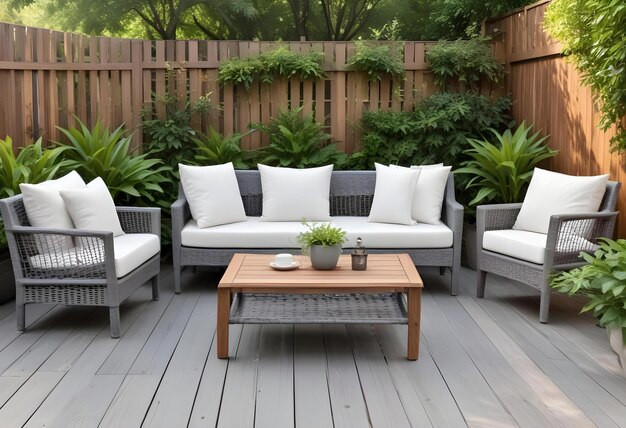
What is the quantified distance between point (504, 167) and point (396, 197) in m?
1.06

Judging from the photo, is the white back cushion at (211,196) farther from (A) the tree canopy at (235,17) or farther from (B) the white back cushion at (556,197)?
(A) the tree canopy at (235,17)

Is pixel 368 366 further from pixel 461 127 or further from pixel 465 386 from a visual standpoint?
pixel 461 127

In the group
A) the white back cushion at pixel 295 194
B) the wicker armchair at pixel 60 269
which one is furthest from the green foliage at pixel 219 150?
the wicker armchair at pixel 60 269

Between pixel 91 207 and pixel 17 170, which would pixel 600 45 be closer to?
pixel 91 207

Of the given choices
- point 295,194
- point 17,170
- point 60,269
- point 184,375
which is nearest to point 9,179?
point 17,170

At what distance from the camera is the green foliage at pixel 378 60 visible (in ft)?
22.2

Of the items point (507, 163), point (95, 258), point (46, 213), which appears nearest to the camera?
point (95, 258)

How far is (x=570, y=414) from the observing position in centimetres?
316

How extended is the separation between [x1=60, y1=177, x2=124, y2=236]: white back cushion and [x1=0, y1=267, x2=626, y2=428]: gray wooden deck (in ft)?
2.00

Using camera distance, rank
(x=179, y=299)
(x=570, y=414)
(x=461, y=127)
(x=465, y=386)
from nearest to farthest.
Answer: (x=570, y=414), (x=465, y=386), (x=179, y=299), (x=461, y=127)

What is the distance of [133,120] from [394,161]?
97.1 inches

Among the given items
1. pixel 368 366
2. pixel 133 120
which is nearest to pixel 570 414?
pixel 368 366

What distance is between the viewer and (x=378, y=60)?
6.75 m

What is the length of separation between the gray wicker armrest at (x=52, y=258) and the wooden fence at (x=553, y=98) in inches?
139
